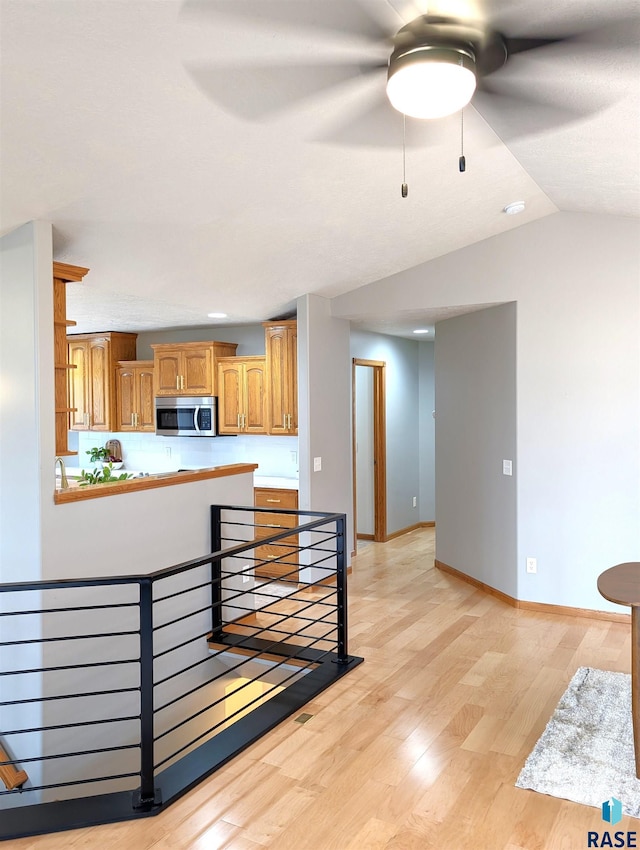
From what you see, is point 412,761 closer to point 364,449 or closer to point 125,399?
point 364,449

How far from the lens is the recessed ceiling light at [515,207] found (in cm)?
438

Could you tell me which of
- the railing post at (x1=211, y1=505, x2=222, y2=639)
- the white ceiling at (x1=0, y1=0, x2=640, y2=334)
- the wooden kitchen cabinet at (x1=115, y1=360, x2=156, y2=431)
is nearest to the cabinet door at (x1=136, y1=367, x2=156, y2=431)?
the wooden kitchen cabinet at (x1=115, y1=360, x2=156, y2=431)

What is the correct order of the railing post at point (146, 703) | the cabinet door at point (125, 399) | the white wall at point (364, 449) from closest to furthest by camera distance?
1. the railing post at point (146, 703)
2. the cabinet door at point (125, 399)
3. the white wall at point (364, 449)

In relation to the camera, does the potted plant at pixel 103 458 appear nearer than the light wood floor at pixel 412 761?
No

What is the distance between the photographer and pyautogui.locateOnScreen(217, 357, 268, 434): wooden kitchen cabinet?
20.3ft

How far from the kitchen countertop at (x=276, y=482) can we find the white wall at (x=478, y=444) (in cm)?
140

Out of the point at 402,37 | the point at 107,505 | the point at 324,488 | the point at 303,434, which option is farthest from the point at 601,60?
the point at 324,488

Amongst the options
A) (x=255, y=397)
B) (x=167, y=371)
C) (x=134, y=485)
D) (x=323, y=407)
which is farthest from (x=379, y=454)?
(x=134, y=485)

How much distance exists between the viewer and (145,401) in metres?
7.02

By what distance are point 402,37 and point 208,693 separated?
13.7ft

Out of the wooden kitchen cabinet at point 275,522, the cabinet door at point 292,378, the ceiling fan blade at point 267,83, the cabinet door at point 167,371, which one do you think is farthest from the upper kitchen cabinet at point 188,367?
the ceiling fan blade at point 267,83

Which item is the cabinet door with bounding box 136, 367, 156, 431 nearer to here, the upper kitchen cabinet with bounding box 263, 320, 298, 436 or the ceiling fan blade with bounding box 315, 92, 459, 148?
the upper kitchen cabinet with bounding box 263, 320, 298, 436

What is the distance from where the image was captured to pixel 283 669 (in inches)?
171

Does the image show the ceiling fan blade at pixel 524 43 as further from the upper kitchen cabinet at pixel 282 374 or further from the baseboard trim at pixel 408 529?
the baseboard trim at pixel 408 529
